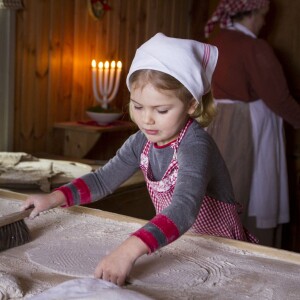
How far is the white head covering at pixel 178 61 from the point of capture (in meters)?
1.14

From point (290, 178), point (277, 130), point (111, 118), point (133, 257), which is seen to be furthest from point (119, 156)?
point (290, 178)

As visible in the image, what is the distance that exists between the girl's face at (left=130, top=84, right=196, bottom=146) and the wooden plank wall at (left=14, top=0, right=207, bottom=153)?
157 cm

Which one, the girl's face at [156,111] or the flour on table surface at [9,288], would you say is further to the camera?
the girl's face at [156,111]

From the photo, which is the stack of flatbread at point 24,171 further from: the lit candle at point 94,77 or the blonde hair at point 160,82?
the blonde hair at point 160,82

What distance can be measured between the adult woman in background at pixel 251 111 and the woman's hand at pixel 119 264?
200 centimetres

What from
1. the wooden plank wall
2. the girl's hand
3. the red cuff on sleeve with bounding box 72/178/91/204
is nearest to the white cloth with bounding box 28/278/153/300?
the girl's hand

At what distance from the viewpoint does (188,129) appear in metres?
1.26

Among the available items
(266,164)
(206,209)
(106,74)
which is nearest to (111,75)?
(106,74)

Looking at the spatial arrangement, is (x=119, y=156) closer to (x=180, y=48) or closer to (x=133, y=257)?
(x=180, y=48)

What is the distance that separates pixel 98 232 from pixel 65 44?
72.0 inches

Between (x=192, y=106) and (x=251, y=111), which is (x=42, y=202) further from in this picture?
(x=251, y=111)

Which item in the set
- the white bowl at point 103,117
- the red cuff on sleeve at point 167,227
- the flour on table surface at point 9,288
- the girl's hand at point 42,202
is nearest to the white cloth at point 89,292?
the flour on table surface at point 9,288

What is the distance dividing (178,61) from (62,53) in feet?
5.89

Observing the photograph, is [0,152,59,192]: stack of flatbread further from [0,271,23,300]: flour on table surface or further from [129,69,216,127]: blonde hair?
[0,271,23,300]: flour on table surface
